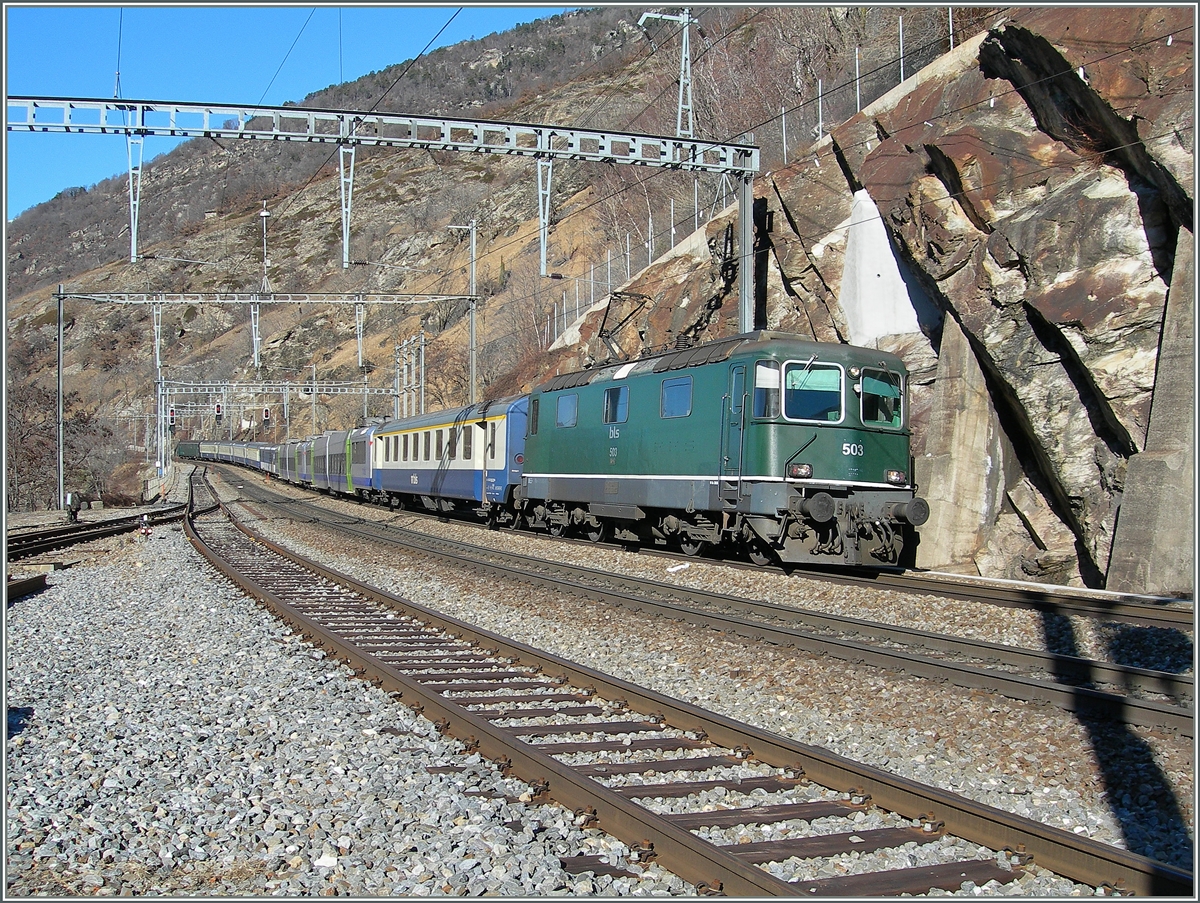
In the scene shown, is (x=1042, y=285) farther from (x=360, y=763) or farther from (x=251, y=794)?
(x=251, y=794)

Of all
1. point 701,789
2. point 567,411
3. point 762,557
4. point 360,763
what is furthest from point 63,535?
point 701,789

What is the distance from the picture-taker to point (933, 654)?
9.33m

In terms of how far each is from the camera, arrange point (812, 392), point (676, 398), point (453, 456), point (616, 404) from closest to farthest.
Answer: point (812, 392)
point (676, 398)
point (616, 404)
point (453, 456)

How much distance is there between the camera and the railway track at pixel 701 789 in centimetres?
432

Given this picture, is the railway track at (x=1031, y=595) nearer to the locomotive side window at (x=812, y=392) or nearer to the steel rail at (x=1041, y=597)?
the steel rail at (x=1041, y=597)

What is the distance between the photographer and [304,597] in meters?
13.5

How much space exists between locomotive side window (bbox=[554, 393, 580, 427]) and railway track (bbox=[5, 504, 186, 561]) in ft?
33.7

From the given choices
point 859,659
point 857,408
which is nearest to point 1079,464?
point 857,408

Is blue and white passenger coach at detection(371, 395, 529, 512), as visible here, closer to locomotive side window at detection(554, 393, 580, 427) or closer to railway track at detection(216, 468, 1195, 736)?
locomotive side window at detection(554, 393, 580, 427)

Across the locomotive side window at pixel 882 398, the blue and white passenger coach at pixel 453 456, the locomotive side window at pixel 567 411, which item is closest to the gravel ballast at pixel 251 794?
the locomotive side window at pixel 882 398

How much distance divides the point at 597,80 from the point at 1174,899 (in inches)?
4805

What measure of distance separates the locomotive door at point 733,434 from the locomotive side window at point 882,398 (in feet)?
6.26

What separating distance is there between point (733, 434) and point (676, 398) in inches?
72.5

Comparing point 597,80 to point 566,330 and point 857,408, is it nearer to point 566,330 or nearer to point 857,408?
point 566,330
